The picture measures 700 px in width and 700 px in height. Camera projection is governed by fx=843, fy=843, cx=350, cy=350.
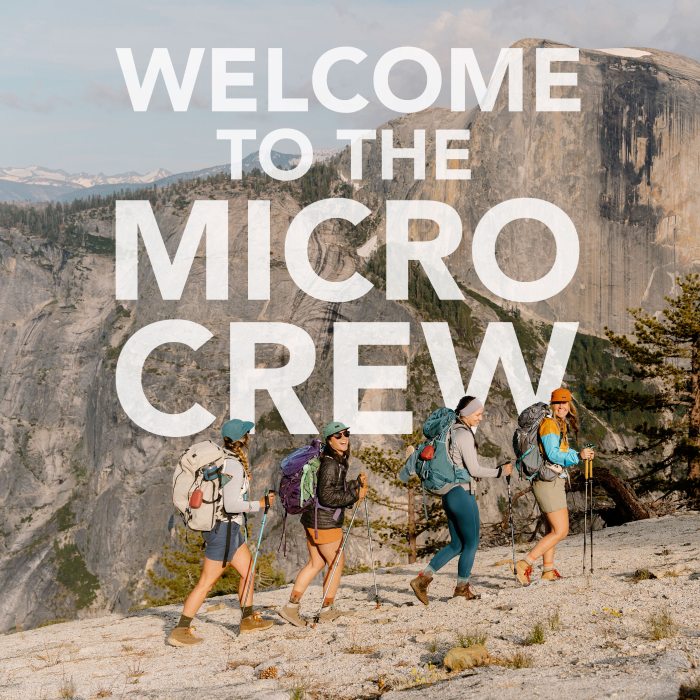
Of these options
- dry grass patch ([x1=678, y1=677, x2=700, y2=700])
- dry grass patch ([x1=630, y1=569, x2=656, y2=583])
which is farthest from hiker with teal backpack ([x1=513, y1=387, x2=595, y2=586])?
→ dry grass patch ([x1=678, y1=677, x2=700, y2=700])

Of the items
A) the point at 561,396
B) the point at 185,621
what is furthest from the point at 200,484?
the point at 561,396

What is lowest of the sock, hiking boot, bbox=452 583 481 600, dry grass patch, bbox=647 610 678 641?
the sock

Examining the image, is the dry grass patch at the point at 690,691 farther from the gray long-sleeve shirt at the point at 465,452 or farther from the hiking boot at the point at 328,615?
the hiking boot at the point at 328,615

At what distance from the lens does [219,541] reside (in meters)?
10.2

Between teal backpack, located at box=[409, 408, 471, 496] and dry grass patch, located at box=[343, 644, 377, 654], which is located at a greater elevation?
teal backpack, located at box=[409, 408, 471, 496]

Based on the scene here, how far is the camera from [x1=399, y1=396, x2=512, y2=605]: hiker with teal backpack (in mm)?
10305

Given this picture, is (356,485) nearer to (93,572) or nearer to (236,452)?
(236,452)

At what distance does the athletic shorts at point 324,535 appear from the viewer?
34.5 ft

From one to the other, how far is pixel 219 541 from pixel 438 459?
2.84 m

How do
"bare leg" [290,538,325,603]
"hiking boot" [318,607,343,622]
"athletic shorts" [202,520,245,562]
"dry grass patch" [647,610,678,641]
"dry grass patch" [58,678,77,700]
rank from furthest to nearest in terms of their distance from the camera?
"hiking boot" [318,607,343,622] → "bare leg" [290,538,325,603] → "athletic shorts" [202,520,245,562] → "dry grass patch" [58,678,77,700] → "dry grass patch" [647,610,678,641]

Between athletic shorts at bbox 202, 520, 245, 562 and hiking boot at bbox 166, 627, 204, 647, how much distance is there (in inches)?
38.9

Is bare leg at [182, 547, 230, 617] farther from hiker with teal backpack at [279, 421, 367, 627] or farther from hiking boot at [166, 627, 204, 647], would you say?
hiker with teal backpack at [279, 421, 367, 627]

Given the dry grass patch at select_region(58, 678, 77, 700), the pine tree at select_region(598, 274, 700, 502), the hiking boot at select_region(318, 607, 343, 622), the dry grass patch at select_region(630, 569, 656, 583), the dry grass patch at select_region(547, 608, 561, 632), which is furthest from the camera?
the pine tree at select_region(598, 274, 700, 502)

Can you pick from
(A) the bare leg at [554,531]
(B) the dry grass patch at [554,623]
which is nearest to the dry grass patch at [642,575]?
(A) the bare leg at [554,531]
